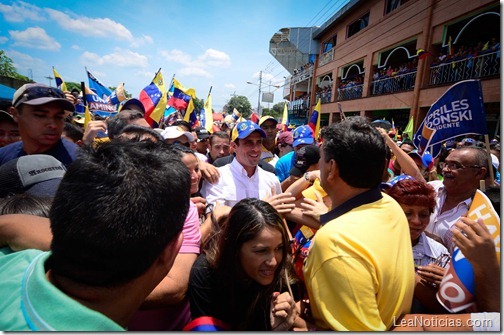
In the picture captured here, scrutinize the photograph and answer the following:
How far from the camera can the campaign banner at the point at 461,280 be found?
4.37 ft

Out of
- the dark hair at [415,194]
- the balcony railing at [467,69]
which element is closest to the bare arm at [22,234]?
the dark hair at [415,194]

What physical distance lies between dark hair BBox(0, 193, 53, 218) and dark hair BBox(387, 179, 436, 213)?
2.12 metres

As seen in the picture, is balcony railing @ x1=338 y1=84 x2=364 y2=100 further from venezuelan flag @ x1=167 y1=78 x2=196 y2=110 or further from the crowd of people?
the crowd of people

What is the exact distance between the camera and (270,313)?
4.69ft

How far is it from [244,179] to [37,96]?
193 centimetres

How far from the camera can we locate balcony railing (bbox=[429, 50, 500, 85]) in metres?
8.80

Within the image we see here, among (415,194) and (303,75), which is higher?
(303,75)

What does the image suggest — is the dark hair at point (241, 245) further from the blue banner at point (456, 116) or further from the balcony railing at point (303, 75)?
the balcony railing at point (303, 75)

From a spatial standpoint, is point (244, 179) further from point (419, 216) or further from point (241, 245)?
point (419, 216)

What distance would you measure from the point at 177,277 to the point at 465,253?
156 cm

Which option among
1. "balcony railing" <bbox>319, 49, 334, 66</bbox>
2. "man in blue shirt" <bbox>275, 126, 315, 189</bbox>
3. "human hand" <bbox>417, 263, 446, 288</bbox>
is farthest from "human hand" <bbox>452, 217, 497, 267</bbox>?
"balcony railing" <bbox>319, 49, 334, 66</bbox>

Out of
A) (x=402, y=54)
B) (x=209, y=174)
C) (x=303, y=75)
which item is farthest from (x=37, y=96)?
(x=303, y=75)

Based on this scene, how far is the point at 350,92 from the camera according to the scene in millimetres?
A: 18734

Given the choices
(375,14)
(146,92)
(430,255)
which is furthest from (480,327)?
(375,14)
